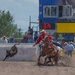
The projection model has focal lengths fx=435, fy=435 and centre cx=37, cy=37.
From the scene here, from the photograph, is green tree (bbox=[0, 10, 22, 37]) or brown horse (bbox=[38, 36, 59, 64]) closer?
brown horse (bbox=[38, 36, 59, 64])

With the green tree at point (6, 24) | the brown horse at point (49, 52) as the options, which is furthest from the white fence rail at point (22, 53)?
the green tree at point (6, 24)

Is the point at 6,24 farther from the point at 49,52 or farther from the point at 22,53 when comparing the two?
the point at 49,52

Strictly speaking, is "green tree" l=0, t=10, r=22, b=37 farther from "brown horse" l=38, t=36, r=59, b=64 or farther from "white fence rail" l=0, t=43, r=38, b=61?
"brown horse" l=38, t=36, r=59, b=64

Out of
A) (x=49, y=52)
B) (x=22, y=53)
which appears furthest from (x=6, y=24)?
(x=49, y=52)

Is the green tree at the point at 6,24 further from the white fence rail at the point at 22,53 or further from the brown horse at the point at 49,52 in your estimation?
the brown horse at the point at 49,52

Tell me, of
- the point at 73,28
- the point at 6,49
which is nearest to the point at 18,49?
the point at 6,49

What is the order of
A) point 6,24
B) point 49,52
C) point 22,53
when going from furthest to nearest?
point 6,24
point 22,53
point 49,52

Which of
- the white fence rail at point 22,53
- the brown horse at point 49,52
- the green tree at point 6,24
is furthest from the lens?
the green tree at point 6,24

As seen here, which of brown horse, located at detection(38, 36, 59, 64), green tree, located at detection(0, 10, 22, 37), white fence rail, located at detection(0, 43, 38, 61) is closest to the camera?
brown horse, located at detection(38, 36, 59, 64)

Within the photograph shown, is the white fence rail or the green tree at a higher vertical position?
the green tree

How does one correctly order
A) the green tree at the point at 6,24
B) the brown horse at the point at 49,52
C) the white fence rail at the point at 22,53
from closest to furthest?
the brown horse at the point at 49,52 → the white fence rail at the point at 22,53 → the green tree at the point at 6,24

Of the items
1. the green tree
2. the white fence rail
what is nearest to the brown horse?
the white fence rail

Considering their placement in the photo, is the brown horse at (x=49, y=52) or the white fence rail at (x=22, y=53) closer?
the brown horse at (x=49, y=52)

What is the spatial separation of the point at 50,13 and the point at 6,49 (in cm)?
2417
